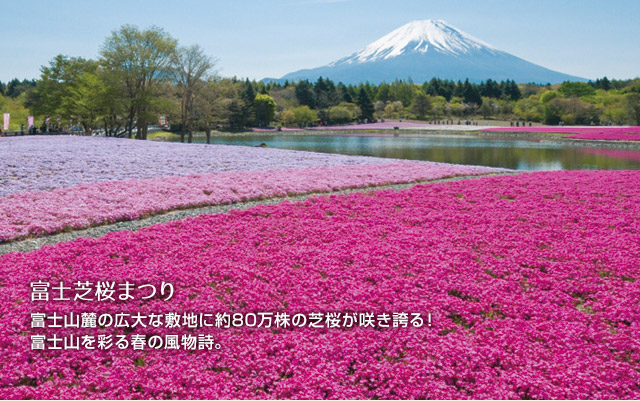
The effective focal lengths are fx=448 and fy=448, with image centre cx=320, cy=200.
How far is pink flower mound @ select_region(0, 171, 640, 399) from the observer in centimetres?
540

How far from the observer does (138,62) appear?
5256 cm

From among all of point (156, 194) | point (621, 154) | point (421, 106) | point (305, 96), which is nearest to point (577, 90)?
point (421, 106)

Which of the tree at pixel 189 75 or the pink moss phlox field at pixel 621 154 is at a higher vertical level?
the tree at pixel 189 75

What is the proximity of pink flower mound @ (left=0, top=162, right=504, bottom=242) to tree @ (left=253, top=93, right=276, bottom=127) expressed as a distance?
9582cm

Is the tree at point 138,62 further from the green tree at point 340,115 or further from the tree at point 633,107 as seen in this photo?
the tree at point 633,107

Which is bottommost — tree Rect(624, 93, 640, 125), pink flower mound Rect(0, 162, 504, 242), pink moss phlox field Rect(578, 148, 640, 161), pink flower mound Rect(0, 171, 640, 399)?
pink flower mound Rect(0, 171, 640, 399)

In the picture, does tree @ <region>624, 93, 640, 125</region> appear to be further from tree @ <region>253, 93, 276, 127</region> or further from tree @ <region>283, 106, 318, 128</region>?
tree @ <region>253, 93, 276, 127</region>

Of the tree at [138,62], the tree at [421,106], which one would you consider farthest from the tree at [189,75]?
the tree at [421,106]

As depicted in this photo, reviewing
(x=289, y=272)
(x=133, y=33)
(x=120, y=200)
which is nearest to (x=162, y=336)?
(x=289, y=272)

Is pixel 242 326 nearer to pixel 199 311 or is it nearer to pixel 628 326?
pixel 199 311

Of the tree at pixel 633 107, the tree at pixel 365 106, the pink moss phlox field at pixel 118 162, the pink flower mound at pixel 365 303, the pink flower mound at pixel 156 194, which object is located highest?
the tree at pixel 365 106

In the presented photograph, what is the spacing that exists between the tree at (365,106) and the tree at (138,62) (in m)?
85.1

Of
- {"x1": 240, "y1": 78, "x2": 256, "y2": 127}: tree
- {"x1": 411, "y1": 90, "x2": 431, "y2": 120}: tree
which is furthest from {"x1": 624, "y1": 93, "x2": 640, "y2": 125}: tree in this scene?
{"x1": 240, "y1": 78, "x2": 256, "y2": 127}: tree

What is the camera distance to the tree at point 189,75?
186 feet
